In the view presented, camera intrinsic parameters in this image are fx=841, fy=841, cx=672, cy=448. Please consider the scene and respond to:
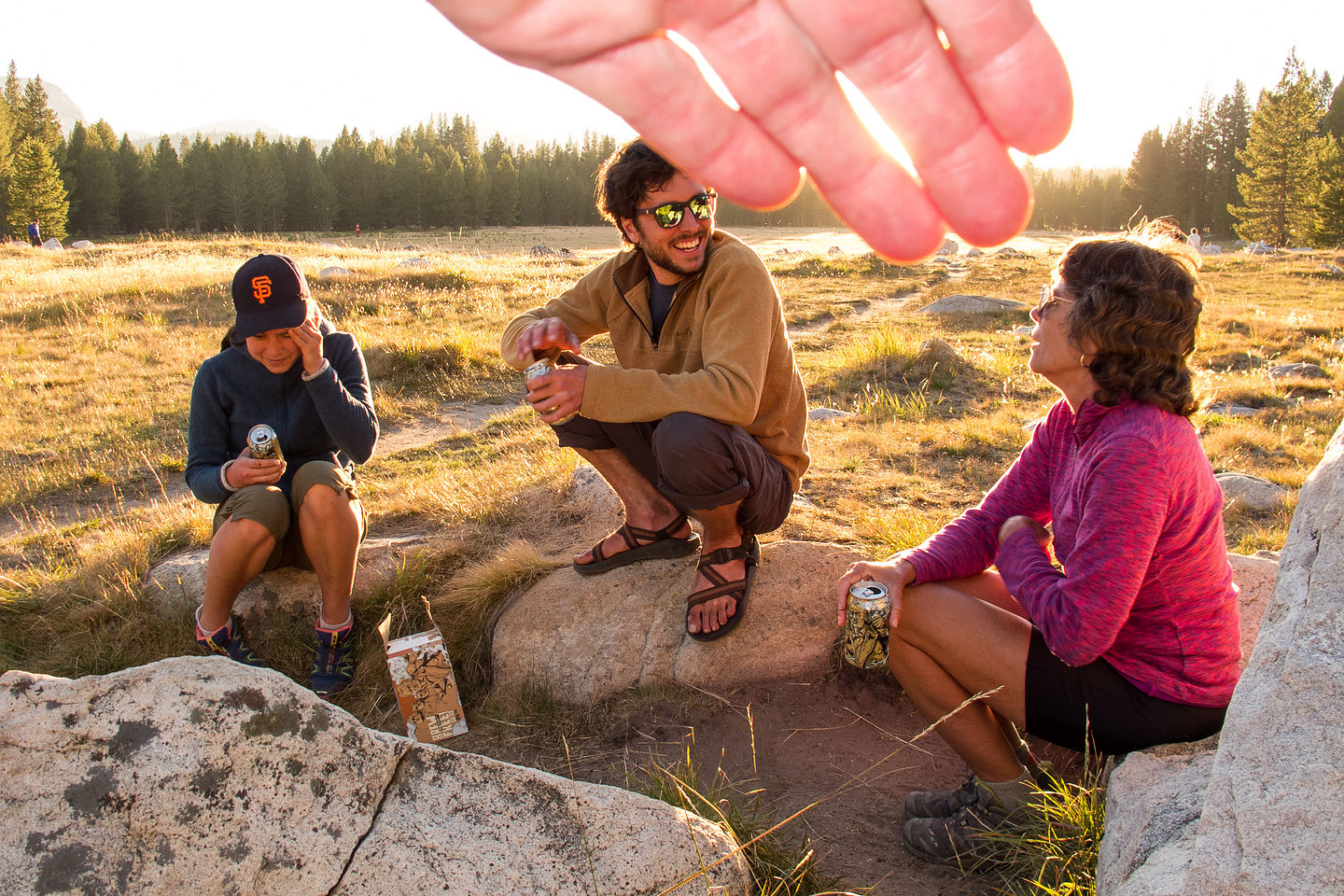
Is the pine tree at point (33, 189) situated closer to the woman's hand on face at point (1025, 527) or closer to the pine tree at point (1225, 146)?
the woman's hand on face at point (1025, 527)

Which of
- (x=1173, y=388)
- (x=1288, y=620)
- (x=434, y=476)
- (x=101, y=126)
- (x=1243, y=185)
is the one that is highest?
(x=101, y=126)

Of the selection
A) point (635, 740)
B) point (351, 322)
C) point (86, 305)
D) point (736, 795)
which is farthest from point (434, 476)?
point (86, 305)

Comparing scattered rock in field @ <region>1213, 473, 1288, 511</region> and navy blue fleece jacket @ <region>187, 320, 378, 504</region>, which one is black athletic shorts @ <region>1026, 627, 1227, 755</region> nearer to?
scattered rock in field @ <region>1213, 473, 1288, 511</region>

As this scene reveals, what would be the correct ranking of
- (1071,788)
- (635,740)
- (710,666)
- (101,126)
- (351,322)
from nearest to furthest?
(1071,788)
(635,740)
(710,666)
(351,322)
(101,126)

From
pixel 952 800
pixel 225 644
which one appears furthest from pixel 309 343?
pixel 952 800

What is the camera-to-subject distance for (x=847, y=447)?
583 cm

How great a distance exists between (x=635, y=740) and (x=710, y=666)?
0.42 metres

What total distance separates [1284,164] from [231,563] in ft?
171

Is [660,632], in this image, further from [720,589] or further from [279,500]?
[279,500]

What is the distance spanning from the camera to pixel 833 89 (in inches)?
44.6

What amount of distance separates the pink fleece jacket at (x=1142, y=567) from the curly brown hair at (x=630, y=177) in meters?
1.80

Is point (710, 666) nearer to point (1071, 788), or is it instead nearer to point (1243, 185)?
point (1071, 788)

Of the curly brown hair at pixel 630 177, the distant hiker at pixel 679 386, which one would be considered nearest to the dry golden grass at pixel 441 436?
the distant hiker at pixel 679 386

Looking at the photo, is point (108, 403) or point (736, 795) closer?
point (736, 795)
